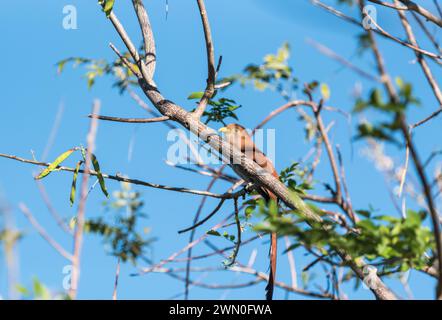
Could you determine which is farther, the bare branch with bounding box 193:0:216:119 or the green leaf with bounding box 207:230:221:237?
the green leaf with bounding box 207:230:221:237

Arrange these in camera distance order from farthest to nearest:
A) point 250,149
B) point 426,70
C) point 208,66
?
point 250,149, point 208,66, point 426,70

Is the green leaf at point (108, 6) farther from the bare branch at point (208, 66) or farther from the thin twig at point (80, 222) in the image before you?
the thin twig at point (80, 222)

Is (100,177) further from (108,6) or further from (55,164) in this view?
(108,6)

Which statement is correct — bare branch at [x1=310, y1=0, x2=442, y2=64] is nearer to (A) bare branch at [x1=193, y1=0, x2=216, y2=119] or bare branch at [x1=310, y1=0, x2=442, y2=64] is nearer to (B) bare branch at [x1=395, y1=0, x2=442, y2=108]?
(B) bare branch at [x1=395, y1=0, x2=442, y2=108]

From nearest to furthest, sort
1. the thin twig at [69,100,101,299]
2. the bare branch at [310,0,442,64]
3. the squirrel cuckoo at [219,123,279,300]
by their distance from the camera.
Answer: the thin twig at [69,100,101,299] → the bare branch at [310,0,442,64] → the squirrel cuckoo at [219,123,279,300]

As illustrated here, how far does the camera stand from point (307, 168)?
3.79 m

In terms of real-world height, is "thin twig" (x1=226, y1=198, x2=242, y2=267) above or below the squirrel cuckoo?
below

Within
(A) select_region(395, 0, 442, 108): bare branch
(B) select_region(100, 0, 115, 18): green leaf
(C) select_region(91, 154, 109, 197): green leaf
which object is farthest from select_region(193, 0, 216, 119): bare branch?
(A) select_region(395, 0, 442, 108): bare branch

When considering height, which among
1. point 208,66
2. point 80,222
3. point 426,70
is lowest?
point 80,222

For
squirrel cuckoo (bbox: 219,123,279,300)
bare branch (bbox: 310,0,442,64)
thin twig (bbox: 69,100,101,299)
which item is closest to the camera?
thin twig (bbox: 69,100,101,299)

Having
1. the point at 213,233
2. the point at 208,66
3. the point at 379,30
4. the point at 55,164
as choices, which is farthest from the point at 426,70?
the point at 55,164

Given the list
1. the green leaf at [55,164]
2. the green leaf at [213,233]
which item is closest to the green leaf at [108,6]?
the green leaf at [55,164]
